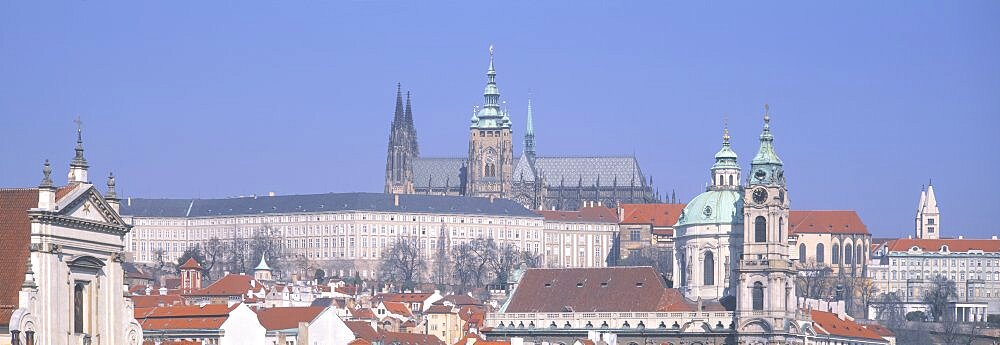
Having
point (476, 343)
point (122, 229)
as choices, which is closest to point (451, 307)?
point (476, 343)

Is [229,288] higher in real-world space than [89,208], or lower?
lower

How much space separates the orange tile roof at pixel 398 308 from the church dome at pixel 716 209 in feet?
111

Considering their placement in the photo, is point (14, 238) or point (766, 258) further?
point (766, 258)

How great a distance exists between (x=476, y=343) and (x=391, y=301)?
240ft

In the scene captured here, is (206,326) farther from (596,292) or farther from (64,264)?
(64,264)

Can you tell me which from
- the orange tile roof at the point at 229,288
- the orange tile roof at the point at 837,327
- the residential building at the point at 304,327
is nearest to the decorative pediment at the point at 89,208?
the residential building at the point at 304,327

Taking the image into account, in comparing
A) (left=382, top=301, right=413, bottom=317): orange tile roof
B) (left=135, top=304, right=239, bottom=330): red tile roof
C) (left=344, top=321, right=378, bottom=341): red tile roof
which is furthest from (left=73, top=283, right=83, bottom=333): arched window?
(left=382, top=301, right=413, bottom=317): orange tile roof

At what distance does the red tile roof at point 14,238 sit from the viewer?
56.5 m

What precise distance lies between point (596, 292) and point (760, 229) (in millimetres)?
9579

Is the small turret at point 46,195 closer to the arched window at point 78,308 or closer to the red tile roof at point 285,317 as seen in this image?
the arched window at point 78,308

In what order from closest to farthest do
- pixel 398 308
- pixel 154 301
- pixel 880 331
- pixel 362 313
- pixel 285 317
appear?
1. pixel 285 317
2. pixel 154 301
3. pixel 362 313
4. pixel 880 331
5. pixel 398 308

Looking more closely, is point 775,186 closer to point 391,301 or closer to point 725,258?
point 725,258

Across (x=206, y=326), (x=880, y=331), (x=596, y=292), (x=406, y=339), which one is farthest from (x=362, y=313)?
(x=206, y=326)

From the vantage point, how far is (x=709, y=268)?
468ft
